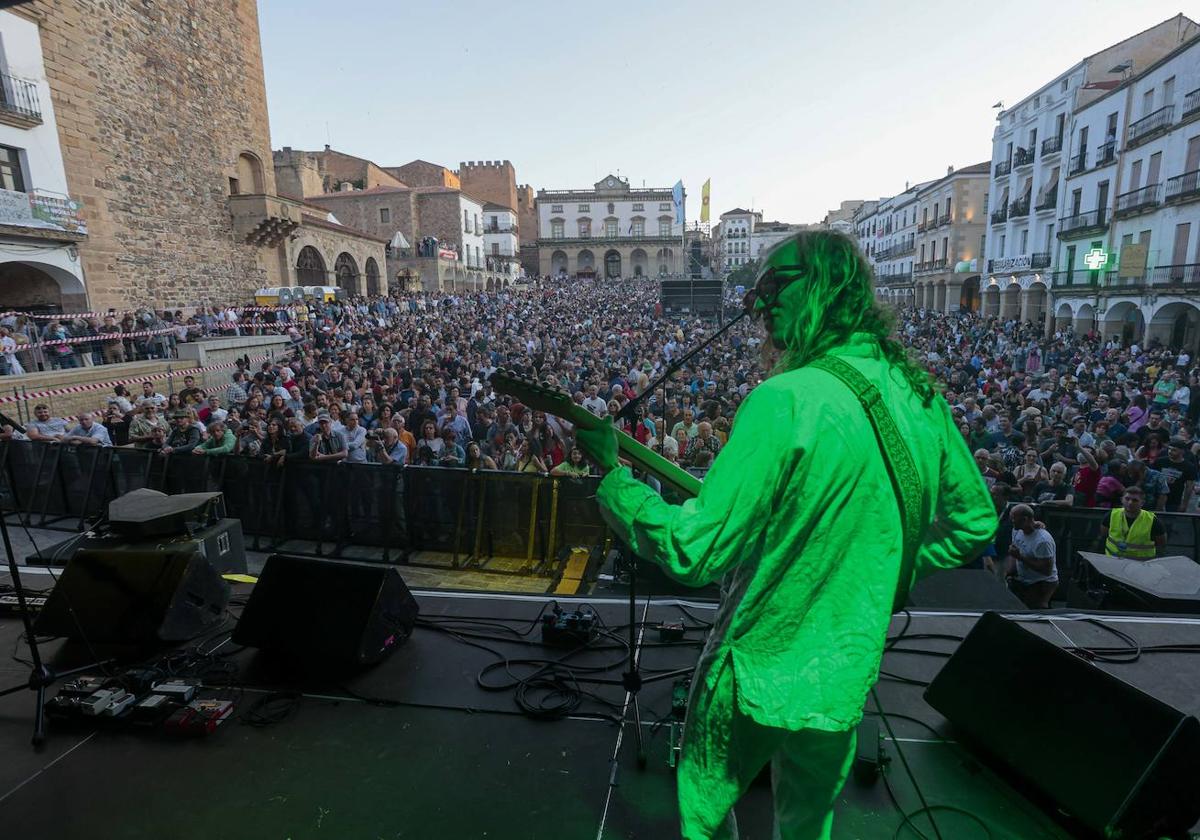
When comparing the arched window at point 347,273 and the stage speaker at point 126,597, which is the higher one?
the arched window at point 347,273

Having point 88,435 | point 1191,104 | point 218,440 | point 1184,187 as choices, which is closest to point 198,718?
point 218,440

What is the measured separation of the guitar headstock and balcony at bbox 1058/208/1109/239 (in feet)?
92.4

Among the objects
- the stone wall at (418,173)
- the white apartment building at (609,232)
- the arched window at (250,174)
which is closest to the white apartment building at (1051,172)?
the arched window at (250,174)

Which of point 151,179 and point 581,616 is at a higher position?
point 151,179

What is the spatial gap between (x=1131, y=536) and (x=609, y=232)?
71.2 metres

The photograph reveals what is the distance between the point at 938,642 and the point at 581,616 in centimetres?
195

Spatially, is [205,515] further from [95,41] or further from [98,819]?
[95,41]

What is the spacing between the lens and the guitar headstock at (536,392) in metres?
1.62

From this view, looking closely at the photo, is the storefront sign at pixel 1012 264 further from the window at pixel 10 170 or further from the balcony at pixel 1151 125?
the window at pixel 10 170

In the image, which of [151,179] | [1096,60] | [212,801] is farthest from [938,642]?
[1096,60]

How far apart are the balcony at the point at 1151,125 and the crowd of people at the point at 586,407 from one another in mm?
6842

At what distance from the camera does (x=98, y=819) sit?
2.30 metres

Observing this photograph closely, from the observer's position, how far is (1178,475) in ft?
21.6

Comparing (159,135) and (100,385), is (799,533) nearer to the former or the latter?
(100,385)
